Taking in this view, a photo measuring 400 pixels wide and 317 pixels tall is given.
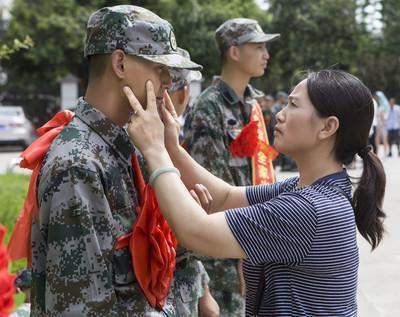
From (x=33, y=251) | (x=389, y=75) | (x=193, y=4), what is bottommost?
(x=389, y=75)

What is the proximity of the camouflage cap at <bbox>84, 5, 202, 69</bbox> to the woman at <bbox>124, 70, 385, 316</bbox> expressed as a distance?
114 millimetres

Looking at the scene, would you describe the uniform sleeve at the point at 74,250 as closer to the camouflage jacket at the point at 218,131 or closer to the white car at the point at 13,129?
the camouflage jacket at the point at 218,131

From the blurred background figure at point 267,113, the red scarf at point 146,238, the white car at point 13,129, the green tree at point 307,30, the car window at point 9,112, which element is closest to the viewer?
the red scarf at point 146,238

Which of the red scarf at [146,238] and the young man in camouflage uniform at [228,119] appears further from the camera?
the young man in camouflage uniform at [228,119]

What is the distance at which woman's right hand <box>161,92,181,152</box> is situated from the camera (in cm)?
226

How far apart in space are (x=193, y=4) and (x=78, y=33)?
386cm

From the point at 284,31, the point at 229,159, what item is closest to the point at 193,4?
the point at 284,31

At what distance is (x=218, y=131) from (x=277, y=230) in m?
1.80

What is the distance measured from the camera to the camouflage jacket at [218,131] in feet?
12.0

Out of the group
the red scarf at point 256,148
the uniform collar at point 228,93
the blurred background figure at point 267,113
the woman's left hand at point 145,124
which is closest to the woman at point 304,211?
the woman's left hand at point 145,124

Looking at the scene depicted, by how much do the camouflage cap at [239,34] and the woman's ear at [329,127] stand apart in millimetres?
2084

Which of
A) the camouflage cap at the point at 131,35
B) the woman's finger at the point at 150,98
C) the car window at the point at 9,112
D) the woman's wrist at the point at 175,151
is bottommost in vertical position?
the car window at the point at 9,112

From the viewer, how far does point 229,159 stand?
3752 millimetres

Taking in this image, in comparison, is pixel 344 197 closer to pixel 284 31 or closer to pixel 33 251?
pixel 33 251
